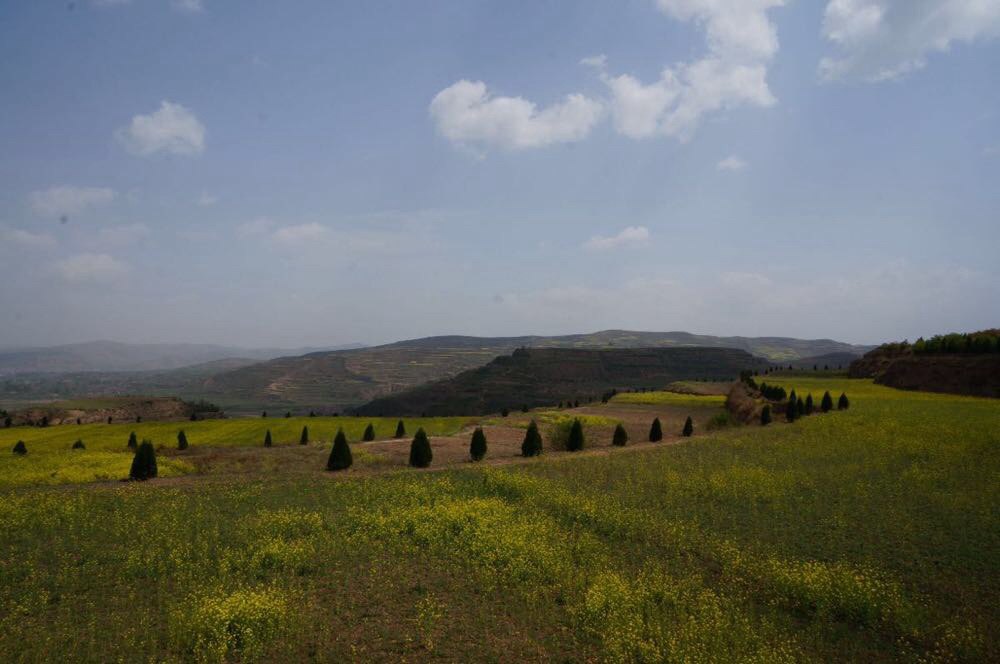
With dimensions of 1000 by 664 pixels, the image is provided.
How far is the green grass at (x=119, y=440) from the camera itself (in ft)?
90.6

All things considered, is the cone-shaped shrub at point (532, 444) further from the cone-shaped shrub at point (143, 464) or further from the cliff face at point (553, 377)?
the cliff face at point (553, 377)

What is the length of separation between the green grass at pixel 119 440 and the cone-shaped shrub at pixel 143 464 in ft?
4.63

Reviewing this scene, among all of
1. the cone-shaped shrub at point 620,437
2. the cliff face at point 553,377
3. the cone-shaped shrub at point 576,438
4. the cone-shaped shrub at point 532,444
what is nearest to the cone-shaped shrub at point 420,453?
the cone-shaped shrub at point 532,444

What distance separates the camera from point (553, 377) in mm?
157125

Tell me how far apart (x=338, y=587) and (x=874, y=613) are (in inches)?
486

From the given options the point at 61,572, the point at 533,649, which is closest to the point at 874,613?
the point at 533,649

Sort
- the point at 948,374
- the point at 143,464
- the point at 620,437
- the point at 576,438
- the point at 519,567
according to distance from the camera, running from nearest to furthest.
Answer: the point at 519,567 < the point at 143,464 < the point at 576,438 < the point at 620,437 < the point at 948,374

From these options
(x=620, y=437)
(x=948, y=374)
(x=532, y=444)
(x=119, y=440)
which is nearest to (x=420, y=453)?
(x=532, y=444)

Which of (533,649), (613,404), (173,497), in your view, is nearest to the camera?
(533,649)

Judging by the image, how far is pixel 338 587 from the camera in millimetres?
13203

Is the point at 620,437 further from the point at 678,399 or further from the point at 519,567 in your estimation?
the point at 678,399

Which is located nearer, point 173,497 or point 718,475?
point 173,497

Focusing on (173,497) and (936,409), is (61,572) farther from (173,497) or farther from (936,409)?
(936,409)

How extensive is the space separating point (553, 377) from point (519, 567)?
14398 centimetres
